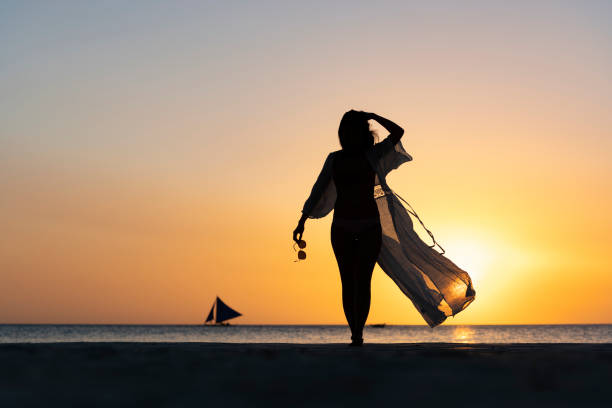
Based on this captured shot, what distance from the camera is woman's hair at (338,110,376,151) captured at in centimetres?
813

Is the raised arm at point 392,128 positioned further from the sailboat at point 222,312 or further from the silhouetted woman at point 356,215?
the sailboat at point 222,312

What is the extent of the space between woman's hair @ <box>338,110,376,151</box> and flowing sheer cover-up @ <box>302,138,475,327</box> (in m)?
0.62

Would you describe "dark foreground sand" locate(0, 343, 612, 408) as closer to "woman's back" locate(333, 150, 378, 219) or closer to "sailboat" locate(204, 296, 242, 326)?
"woman's back" locate(333, 150, 378, 219)

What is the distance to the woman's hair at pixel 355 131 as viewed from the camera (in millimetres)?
8133

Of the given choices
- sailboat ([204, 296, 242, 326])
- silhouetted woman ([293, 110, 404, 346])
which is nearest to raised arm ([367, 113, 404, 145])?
silhouetted woman ([293, 110, 404, 346])

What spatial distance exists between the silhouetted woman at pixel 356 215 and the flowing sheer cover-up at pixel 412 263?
486 mm

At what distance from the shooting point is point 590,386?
4.00 meters

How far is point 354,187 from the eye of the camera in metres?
8.16

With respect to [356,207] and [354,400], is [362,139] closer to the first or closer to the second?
[356,207]

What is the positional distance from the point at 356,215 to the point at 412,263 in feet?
4.29

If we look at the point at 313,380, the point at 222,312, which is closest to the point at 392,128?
the point at 313,380

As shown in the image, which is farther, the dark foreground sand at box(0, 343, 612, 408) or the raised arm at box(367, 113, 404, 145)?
the raised arm at box(367, 113, 404, 145)

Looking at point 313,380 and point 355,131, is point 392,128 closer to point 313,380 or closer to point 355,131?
point 355,131

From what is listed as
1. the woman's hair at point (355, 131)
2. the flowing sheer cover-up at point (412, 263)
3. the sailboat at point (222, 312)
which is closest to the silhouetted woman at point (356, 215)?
the woman's hair at point (355, 131)
